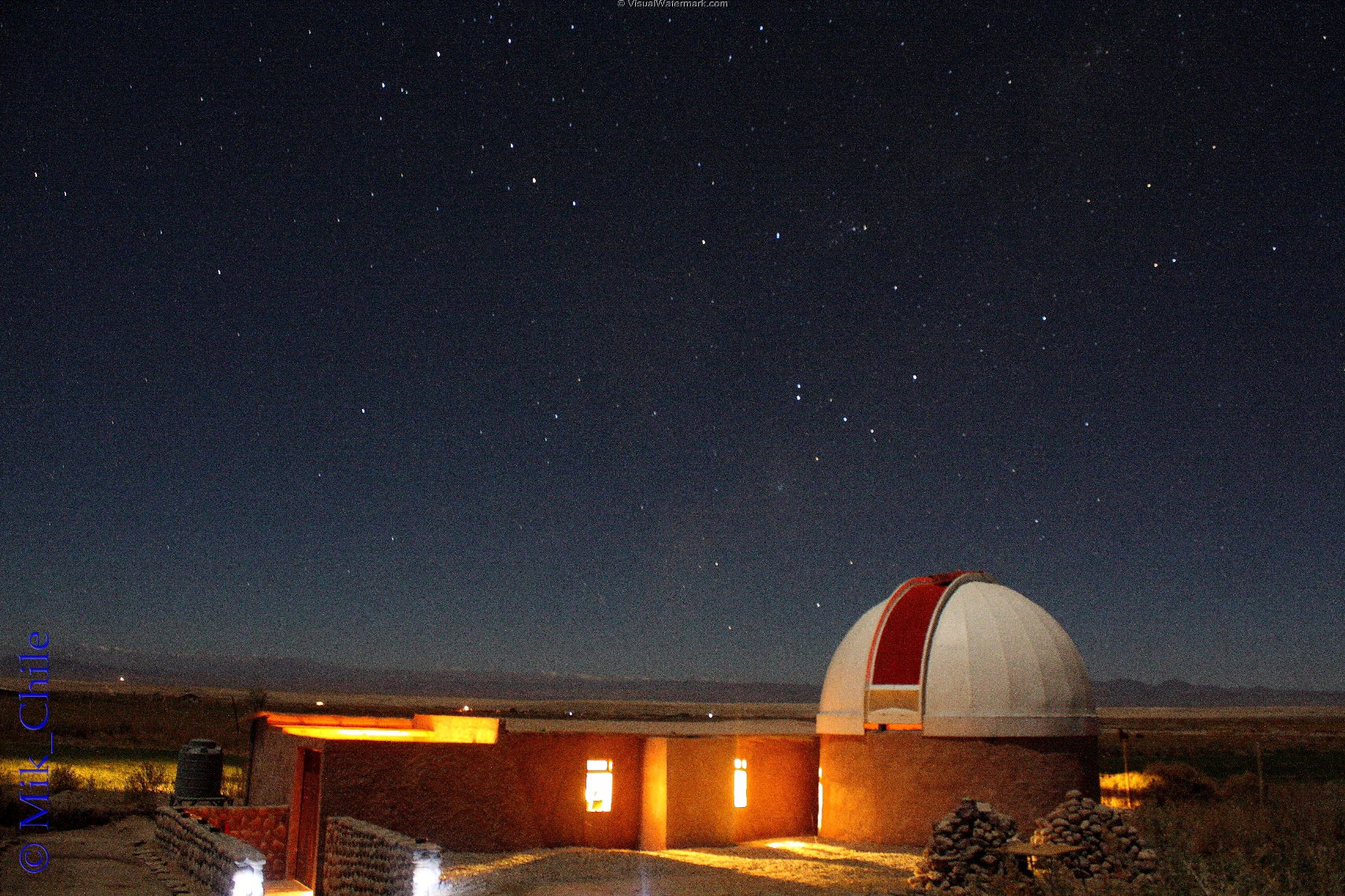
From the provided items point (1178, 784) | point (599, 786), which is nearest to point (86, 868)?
point (599, 786)

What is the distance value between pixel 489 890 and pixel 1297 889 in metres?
8.81

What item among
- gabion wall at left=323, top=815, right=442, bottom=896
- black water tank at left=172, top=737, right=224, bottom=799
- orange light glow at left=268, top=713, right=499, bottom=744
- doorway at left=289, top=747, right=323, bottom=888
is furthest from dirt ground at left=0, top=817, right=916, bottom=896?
orange light glow at left=268, top=713, right=499, bottom=744

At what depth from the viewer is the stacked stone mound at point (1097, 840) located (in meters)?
13.1

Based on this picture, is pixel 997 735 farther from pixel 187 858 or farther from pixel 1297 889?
pixel 187 858

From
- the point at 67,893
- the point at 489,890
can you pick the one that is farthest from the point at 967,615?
the point at 67,893

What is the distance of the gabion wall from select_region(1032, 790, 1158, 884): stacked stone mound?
27.7 ft

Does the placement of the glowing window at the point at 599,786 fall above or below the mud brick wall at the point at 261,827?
above

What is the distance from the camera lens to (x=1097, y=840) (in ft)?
44.9

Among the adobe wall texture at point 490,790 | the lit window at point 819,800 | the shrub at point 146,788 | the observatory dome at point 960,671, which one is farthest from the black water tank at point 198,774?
the observatory dome at point 960,671

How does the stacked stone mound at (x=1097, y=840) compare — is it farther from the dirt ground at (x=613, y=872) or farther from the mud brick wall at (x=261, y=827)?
the mud brick wall at (x=261, y=827)

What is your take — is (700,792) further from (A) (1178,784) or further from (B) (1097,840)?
(A) (1178,784)

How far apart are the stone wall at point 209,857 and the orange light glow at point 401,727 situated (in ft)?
7.30

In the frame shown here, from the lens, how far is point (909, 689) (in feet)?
57.8

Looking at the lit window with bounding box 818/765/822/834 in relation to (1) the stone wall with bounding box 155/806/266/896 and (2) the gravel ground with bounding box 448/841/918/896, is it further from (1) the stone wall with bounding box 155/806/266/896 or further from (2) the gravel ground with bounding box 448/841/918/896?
(1) the stone wall with bounding box 155/806/266/896
